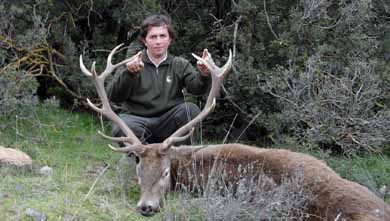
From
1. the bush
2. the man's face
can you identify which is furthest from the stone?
the bush

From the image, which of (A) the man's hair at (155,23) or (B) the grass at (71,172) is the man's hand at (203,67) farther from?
(B) the grass at (71,172)

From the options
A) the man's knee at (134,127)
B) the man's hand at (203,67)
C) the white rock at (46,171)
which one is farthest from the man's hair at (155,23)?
the white rock at (46,171)

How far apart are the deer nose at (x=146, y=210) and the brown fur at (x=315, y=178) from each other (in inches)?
27.8

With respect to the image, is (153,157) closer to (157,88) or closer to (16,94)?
(157,88)

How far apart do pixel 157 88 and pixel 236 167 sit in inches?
64.5

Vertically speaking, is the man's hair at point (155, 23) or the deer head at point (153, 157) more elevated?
the man's hair at point (155, 23)

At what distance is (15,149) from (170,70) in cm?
190

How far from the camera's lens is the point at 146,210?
18.7ft

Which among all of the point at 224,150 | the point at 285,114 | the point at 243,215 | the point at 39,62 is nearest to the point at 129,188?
the point at 224,150

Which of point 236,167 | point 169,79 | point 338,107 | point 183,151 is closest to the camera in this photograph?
point 236,167

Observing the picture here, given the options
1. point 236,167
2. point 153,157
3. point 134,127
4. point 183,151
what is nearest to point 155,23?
point 134,127

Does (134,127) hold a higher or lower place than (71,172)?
→ higher

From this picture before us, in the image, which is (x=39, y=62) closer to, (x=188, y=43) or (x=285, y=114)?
(x=188, y=43)

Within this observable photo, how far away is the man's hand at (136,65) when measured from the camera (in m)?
6.71
